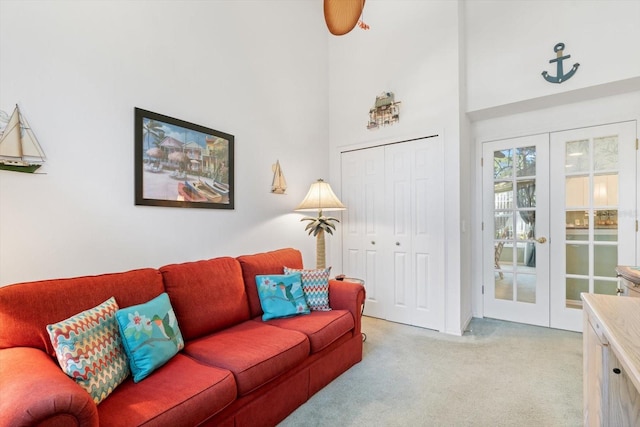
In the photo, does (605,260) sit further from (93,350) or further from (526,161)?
(93,350)

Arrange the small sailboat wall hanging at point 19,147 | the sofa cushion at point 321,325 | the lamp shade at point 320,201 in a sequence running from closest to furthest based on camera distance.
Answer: the small sailboat wall hanging at point 19,147, the sofa cushion at point 321,325, the lamp shade at point 320,201

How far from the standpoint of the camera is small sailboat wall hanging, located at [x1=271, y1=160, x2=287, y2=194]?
313 cm

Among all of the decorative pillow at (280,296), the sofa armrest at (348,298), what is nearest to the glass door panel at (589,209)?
the sofa armrest at (348,298)

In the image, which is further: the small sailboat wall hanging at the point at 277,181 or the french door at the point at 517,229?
the french door at the point at 517,229

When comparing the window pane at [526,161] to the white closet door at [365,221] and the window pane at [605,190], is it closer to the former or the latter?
the window pane at [605,190]

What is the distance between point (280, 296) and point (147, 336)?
3.26 feet

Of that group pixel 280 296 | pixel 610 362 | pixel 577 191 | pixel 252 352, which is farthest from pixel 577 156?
pixel 252 352

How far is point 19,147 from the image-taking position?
5.16 feet

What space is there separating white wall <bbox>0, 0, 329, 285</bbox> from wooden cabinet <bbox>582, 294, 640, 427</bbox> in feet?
7.92

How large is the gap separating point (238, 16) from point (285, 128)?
108 centimetres

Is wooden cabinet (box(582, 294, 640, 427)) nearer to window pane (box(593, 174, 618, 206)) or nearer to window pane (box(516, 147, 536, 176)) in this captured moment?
window pane (box(593, 174, 618, 206))

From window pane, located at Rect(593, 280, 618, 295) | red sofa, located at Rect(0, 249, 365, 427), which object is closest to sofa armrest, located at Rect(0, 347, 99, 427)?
red sofa, located at Rect(0, 249, 365, 427)

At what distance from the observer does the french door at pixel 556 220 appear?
2896 mm

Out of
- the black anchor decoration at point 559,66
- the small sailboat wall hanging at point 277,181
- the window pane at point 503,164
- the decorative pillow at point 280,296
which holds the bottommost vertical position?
the decorative pillow at point 280,296
